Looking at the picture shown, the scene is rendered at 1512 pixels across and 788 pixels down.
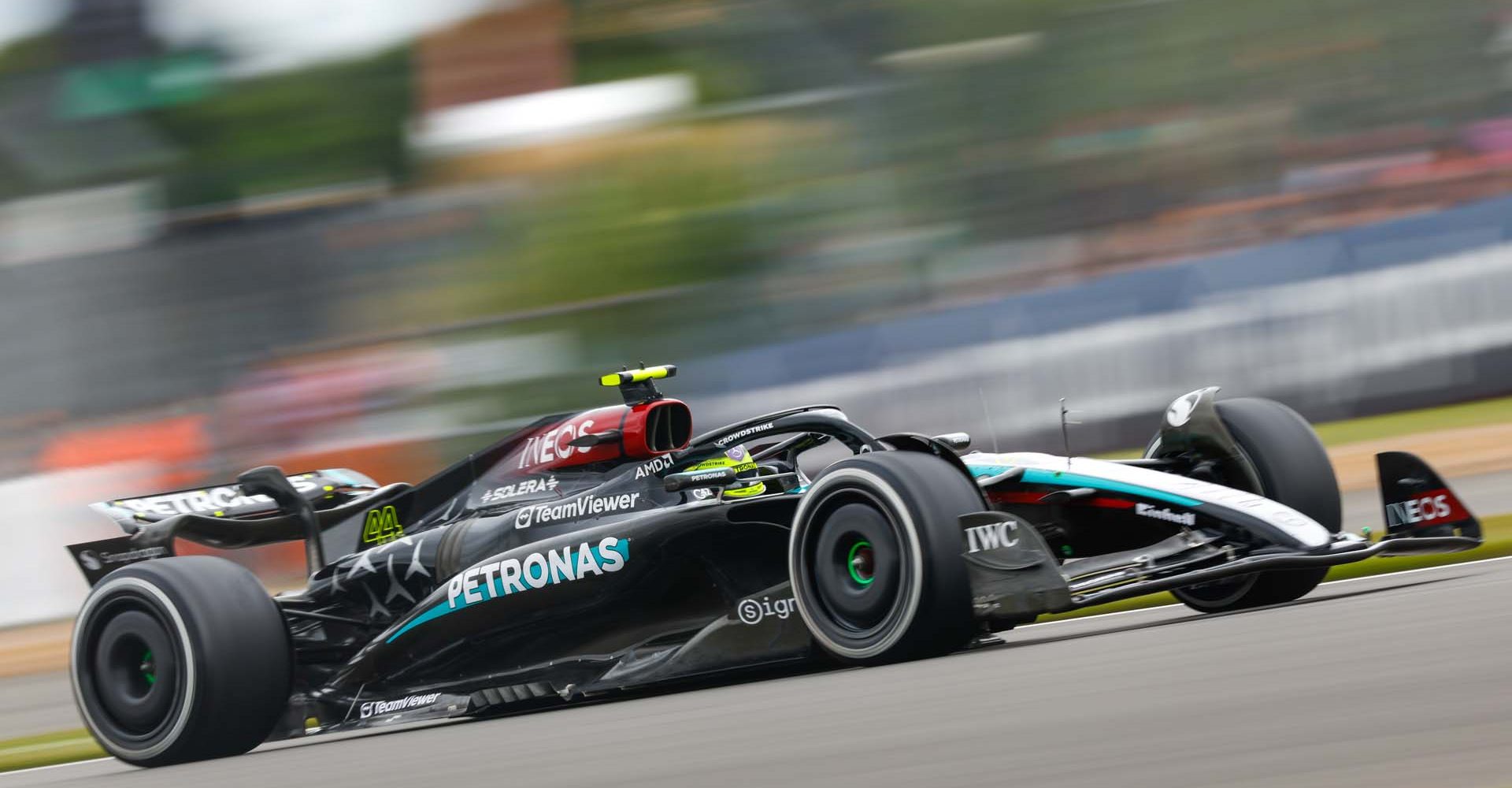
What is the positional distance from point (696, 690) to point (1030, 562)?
1203 mm

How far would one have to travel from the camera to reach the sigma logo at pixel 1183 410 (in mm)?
5766

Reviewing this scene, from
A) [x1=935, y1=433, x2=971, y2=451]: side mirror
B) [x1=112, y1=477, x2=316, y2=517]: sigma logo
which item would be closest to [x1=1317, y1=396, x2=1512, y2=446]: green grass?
[x1=935, y1=433, x2=971, y2=451]: side mirror

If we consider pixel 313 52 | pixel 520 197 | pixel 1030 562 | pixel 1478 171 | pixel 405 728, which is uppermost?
pixel 313 52

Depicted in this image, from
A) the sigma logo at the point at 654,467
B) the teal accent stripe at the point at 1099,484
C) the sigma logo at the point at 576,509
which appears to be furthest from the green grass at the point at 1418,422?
the sigma logo at the point at 576,509

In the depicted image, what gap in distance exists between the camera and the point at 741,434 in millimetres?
5738

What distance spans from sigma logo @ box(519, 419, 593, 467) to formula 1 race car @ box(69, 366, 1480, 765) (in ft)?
0.04

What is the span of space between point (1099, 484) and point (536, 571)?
1.78 m

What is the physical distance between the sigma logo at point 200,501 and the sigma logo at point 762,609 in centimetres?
236

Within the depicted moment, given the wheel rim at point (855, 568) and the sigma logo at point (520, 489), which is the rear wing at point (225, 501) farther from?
the wheel rim at point (855, 568)

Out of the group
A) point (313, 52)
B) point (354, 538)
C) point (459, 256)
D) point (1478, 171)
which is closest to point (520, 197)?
point (459, 256)

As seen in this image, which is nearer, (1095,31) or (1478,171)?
(1478,171)

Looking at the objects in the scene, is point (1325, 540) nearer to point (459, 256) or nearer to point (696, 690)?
point (696, 690)

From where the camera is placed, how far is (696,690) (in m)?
5.42

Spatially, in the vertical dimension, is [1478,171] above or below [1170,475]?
above
